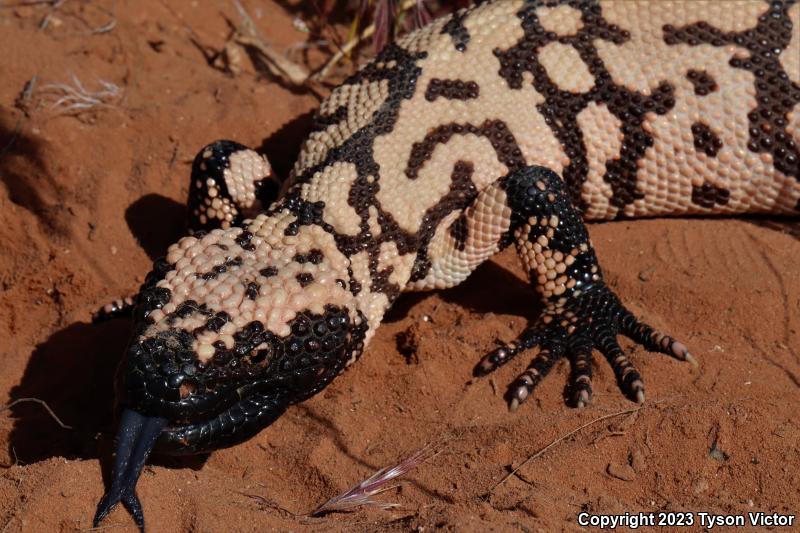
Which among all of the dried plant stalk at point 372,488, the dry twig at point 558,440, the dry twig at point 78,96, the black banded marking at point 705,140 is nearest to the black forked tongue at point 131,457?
the dried plant stalk at point 372,488

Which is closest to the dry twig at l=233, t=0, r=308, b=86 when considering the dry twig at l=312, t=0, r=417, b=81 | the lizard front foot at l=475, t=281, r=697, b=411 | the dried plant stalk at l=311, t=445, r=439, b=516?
the dry twig at l=312, t=0, r=417, b=81

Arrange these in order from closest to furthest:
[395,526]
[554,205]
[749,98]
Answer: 1. [395,526]
2. [554,205]
3. [749,98]

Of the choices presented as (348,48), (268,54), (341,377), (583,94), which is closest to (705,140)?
(583,94)

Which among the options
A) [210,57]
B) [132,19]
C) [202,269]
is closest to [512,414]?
[202,269]

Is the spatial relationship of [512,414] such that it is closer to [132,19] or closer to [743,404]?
[743,404]

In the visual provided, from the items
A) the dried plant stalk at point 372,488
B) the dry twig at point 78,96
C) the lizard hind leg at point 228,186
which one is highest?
the dry twig at point 78,96

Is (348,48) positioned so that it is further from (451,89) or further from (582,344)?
(582,344)

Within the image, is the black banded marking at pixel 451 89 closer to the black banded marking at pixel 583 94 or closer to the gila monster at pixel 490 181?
the gila monster at pixel 490 181
